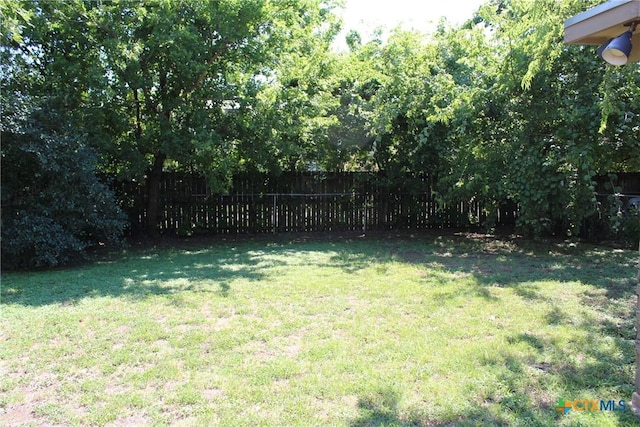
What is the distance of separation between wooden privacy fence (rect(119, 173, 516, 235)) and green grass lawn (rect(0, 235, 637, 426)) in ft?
12.4

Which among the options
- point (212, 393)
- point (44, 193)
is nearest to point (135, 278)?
point (44, 193)

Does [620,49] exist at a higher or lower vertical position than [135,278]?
higher

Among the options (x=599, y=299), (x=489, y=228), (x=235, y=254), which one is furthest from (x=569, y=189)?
(x=235, y=254)

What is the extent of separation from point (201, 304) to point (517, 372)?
3.15 m

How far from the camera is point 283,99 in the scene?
9.12 meters

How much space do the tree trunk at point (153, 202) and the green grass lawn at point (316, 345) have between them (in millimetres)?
3294

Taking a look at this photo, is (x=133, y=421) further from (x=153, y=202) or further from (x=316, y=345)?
(x=153, y=202)

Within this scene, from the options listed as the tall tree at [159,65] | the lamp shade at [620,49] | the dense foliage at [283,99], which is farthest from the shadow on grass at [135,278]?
the lamp shade at [620,49]

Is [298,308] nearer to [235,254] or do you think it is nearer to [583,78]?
[235,254]

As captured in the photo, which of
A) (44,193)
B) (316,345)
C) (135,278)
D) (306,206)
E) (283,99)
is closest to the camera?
(316,345)

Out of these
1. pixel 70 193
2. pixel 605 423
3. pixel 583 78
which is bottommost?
pixel 605 423

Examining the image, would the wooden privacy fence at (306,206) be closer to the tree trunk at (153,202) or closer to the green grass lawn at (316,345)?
the tree trunk at (153,202)

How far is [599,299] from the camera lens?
4.88 metres

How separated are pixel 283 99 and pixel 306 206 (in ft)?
9.69
